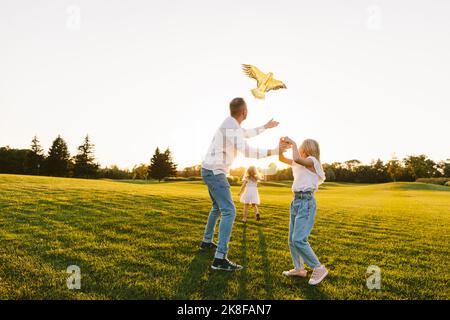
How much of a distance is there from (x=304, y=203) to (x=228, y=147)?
61.7 inches

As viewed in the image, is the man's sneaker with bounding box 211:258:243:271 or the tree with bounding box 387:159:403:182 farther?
the tree with bounding box 387:159:403:182

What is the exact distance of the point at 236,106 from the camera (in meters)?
6.52

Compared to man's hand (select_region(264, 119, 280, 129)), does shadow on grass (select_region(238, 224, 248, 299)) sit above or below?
below

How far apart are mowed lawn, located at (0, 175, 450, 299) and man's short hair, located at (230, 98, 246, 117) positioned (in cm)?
271

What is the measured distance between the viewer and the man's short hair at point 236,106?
652 centimetres

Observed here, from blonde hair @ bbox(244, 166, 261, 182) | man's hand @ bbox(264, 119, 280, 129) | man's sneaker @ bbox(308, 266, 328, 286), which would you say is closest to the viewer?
man's sneaker @ bbox(308, 266, 328, 286)

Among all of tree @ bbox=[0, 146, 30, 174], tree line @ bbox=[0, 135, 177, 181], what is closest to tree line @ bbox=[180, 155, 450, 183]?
tree line @ bbox=[0, 135, 177, 181]

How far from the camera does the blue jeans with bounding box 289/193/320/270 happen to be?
5.93 meters

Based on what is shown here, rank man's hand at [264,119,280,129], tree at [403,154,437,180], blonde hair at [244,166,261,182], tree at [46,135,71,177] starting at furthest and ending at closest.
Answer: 1. tree at [403,154,437,180]
2. tree at [46,135,71,177]
3. blonde hair at [244,166,261,182]
4. man's hand at [264,119,280,129]

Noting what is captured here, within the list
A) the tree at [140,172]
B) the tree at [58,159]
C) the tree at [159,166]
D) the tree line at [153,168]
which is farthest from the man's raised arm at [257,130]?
the tree at [140,172]

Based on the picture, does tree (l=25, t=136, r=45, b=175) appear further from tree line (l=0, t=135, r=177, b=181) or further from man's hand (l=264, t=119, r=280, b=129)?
man's hand (l=264, t=119, r=280, b=129)

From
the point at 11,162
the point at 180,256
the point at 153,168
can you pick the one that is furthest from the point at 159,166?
the point at 180,256
